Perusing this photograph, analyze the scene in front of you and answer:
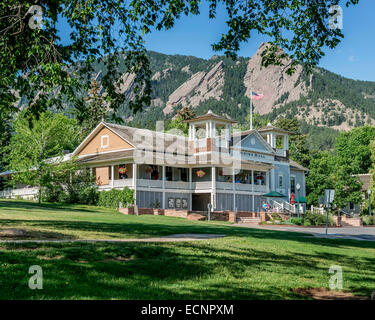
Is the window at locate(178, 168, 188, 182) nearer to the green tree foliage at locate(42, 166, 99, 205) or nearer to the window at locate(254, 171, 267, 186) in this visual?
the window at locate(254, 171, 267, 186)

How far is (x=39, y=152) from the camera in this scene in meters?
39.9

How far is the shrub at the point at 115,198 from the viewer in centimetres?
3638

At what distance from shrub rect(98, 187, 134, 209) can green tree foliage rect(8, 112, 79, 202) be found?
431 cm

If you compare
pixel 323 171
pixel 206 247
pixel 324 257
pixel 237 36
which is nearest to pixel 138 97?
pixel 237 36

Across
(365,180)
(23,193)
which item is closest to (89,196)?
(23,193)

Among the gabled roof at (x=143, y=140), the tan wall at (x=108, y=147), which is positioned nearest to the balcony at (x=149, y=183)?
the gabled roof at (x=143, y=140)

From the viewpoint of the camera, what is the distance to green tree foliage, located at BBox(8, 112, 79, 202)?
38312 millimetres

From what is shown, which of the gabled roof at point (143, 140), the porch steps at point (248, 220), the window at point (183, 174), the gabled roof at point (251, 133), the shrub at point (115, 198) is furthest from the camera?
the gabled roof at point (251, 133)

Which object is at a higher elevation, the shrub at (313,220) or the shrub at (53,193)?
the shrub at (53,193)

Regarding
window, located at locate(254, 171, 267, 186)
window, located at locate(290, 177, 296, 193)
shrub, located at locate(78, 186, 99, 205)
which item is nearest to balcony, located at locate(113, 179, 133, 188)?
shrub, located at locate(78, 186, 99, 205)

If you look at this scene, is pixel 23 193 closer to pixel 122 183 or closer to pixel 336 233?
pixel 122 183

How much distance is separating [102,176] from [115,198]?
14.1 feet

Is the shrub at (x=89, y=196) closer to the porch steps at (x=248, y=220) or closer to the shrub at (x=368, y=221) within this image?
the porch steps at (x=248, y=220)

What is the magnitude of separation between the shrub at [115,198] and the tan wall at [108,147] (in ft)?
15.8
